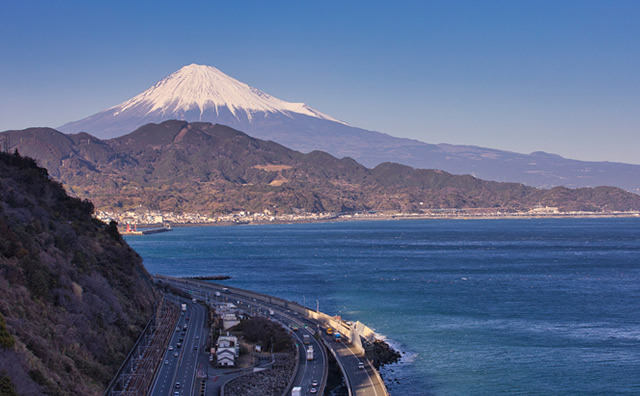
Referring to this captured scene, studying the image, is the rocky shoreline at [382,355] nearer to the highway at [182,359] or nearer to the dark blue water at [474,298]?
the dark blue water at [474,298]

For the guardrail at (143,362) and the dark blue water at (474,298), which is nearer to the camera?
the guardrail at (143,362)

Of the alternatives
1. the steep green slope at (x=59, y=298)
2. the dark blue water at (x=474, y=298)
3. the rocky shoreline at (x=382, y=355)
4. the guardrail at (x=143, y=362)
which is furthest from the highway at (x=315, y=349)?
the steep green slope at (x=59, y=298)

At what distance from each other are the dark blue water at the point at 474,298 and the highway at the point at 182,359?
8936mm

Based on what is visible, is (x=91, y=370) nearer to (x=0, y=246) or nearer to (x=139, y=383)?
(x=139, y=383)

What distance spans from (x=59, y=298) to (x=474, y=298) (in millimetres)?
35821

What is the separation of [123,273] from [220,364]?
14.0 m

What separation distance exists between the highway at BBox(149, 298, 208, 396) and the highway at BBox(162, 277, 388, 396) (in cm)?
441

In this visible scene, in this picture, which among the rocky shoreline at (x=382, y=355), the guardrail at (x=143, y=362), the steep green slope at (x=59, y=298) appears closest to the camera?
the steep green slope at (x=59, y=298)

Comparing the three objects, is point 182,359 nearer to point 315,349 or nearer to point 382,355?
point 315,349

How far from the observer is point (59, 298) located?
3109cm

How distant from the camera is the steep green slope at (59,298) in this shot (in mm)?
23516

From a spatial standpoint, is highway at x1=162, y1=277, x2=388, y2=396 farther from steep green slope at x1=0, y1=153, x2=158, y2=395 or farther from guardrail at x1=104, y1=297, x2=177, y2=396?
steep green slope at x1=0, y1=153, x2=158, y2=395

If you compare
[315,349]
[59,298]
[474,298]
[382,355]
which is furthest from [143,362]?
[474,298]

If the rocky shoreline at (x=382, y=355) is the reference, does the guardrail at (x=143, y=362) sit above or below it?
above
